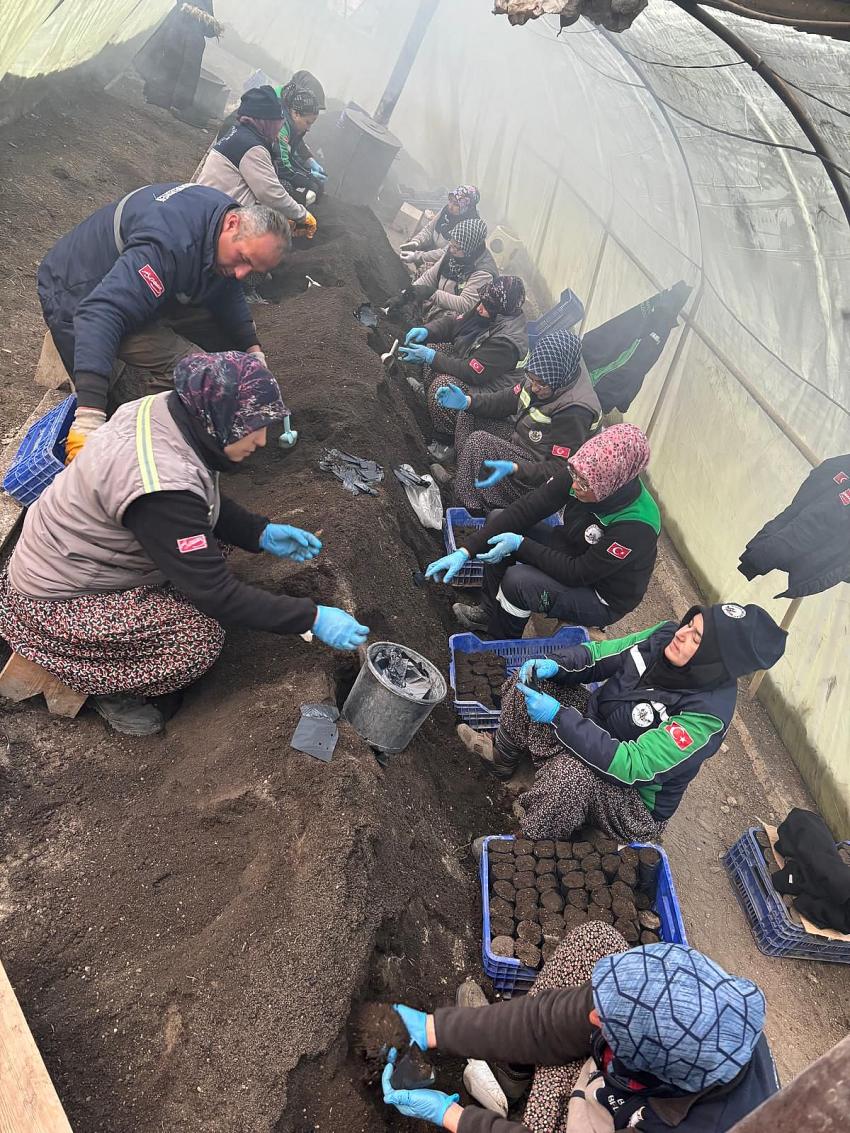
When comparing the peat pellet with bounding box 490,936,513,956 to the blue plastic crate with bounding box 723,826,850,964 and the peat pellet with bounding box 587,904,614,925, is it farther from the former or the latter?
the blue plastic crate with bounding box 723,826,850,964

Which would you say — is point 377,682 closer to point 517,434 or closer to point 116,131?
point 517,434

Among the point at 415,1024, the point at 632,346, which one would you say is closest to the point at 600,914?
the point at 415,1024

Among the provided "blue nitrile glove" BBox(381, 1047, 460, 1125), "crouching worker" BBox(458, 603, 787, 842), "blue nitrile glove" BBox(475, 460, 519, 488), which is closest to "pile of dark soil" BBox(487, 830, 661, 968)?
"crouching worker" BBox(458, 603, 787, 842)

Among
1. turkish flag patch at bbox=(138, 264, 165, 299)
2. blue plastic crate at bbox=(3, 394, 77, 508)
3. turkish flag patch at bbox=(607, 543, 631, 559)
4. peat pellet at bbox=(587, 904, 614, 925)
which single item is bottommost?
peat pellet at bbox=(587, 904, 614, 925)

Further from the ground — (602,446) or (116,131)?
(602,446)

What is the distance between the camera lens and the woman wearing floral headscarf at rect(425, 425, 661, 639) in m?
3.64

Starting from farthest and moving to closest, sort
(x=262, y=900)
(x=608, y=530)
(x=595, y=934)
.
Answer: (x=608, y=530)
(x=595, y=934)
(x=262, y=900)

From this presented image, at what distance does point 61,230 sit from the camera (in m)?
6.15

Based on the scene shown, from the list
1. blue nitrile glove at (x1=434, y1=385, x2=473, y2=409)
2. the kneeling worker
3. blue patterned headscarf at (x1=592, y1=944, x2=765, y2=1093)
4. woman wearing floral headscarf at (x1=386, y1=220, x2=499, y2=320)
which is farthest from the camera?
woman wearing floral headscarf at (x1=386, y1=220, x2=499, y2=320)

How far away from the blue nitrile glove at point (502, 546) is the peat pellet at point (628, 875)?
1825mm

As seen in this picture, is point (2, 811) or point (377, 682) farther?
point (377, 682)

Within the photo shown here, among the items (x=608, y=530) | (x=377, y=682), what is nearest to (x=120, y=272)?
(x=377, y=682)

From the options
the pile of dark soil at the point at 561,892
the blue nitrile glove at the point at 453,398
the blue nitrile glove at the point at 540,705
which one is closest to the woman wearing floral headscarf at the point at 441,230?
the blue nitrile glove at the point at 453,398

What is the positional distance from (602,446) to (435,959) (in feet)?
7.80
